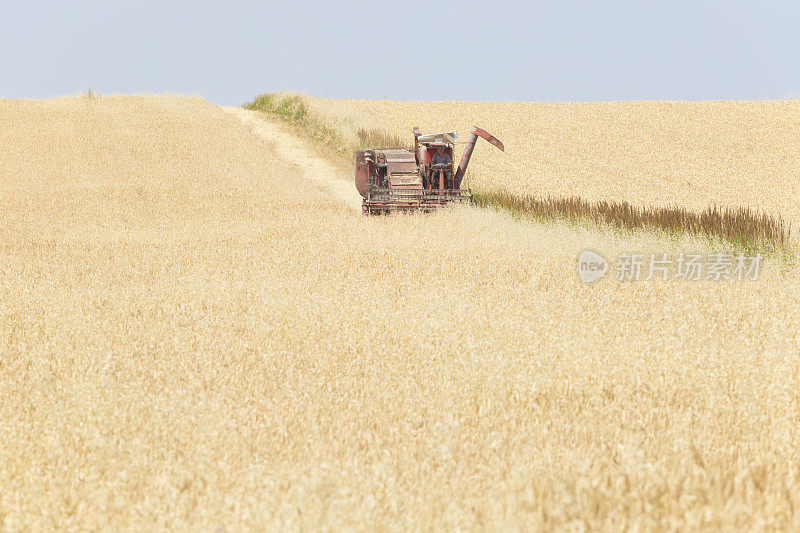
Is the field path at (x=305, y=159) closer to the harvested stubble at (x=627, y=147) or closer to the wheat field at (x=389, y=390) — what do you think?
the harvested stubble at (x=627, y=147)

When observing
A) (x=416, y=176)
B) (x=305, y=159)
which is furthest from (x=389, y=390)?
(x=305, y=159)

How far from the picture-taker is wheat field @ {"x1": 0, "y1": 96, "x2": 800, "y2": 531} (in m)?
3.14

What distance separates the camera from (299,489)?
3.16 m

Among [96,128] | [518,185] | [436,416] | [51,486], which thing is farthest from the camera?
[96,128]

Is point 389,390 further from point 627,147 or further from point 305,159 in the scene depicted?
point 627,147

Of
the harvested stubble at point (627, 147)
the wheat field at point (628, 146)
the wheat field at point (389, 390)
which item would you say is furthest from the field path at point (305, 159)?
the wheat field at point (389, 390)

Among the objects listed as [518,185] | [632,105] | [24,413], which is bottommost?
[24,413]

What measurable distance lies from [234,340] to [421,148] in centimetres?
1084

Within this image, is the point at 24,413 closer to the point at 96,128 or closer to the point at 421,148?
the point at 421,148

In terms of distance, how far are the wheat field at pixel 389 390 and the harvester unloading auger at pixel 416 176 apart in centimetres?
398

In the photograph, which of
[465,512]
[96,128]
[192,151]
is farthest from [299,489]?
[96,128]

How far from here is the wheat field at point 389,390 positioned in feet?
10.3

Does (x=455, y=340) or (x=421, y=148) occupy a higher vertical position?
(x=421, y=148)

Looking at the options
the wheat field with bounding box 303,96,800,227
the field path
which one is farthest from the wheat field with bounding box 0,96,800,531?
the field path
